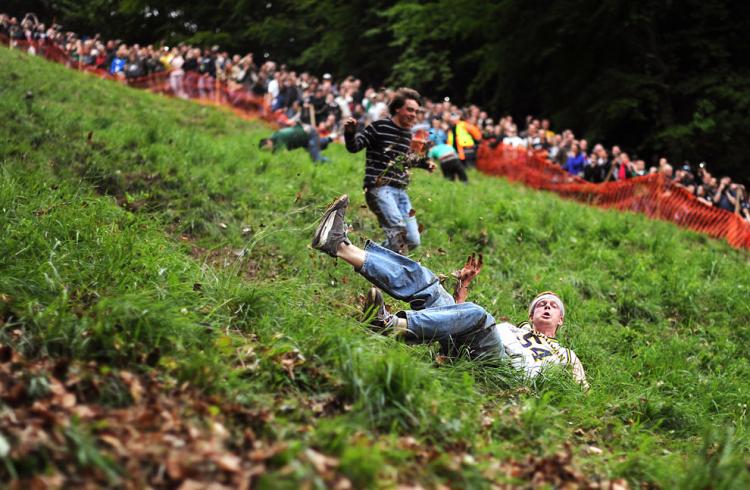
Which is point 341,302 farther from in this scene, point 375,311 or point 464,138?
point 464,138

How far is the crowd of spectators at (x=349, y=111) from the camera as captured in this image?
17688 millimetres

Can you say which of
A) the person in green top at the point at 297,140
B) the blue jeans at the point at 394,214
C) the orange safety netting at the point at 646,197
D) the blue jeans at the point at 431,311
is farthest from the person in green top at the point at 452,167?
the blue jeans at the point at 431,311

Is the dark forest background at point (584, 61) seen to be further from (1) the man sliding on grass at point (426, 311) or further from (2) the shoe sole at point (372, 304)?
(2) the shoe sole at point (372, 304)

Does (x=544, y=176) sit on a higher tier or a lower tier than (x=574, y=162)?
lower

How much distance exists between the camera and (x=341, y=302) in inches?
252

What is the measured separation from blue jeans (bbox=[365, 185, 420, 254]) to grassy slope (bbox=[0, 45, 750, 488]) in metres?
0.60

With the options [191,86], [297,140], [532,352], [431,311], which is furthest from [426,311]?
[191,86]

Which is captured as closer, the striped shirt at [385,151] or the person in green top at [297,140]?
the striped shirt at [385,151]

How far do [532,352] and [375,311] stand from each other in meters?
1.48

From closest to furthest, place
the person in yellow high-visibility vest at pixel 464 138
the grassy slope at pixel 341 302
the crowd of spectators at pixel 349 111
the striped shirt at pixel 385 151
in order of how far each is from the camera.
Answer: the grassy slope at pixel 341 302 < the striped shirt at pixel 385 151 < the crowd of spectators at pixel 349 111 < the person in yellow high-visibility vest at pixel 464 138

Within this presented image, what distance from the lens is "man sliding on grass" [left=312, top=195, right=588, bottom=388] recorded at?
543 centimetres

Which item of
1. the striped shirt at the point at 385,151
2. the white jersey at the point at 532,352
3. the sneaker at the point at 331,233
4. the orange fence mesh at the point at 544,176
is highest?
the striped shirt at the point at 385,151

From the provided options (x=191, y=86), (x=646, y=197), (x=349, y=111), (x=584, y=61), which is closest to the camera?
(x=646, y=197)

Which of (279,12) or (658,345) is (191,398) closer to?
(658,345)
